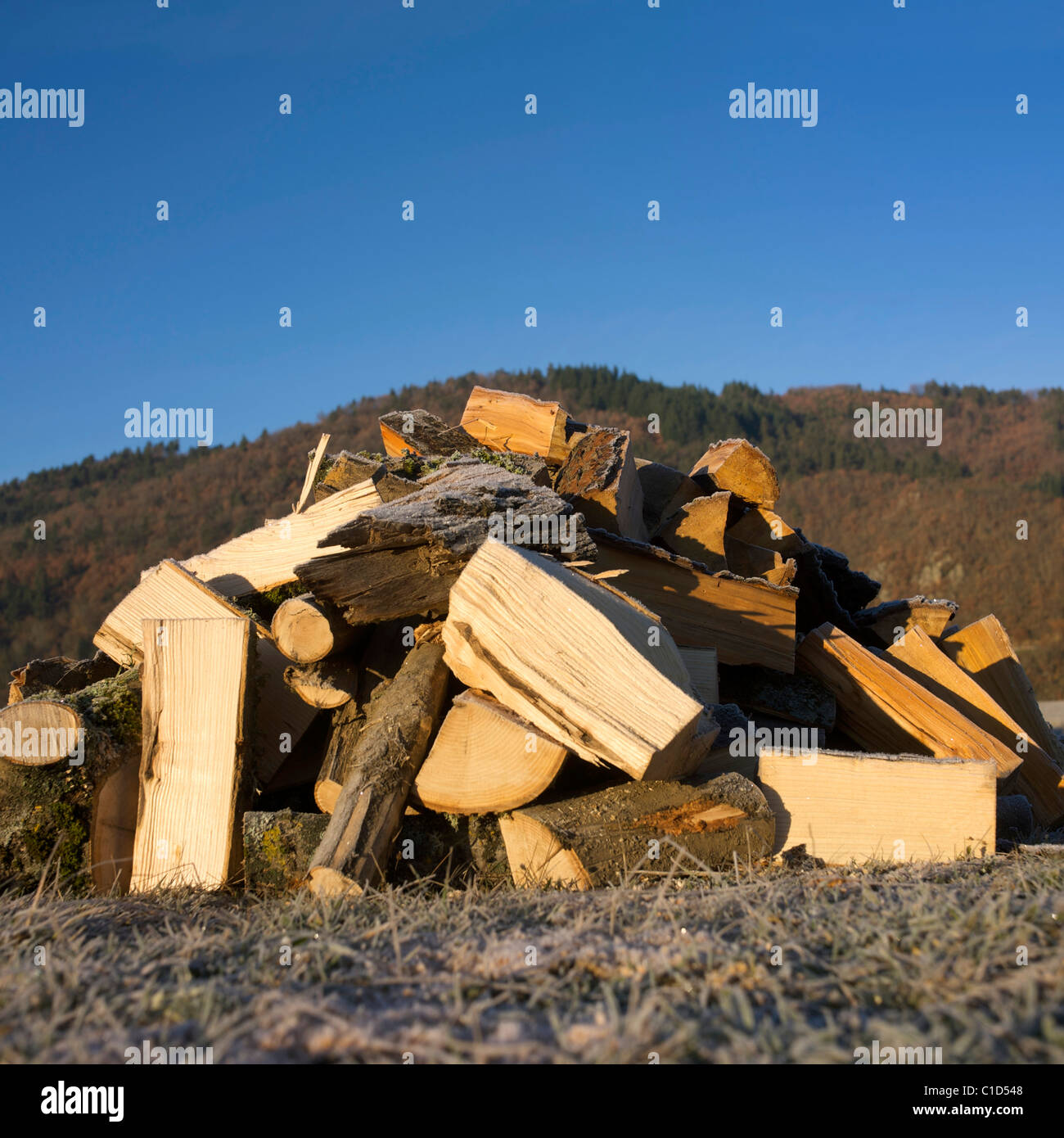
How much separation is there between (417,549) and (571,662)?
789mm

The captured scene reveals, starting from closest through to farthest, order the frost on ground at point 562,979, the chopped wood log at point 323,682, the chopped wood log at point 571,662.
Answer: the frost on ground at point 562,979 < the chopped wood log at point 571,662 < the chopped wood log at point 323,682

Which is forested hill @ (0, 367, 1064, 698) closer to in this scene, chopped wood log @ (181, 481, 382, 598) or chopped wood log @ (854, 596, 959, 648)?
chopped wood log @ (854, 596, 959, 648)

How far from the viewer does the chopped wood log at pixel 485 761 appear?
100 inches

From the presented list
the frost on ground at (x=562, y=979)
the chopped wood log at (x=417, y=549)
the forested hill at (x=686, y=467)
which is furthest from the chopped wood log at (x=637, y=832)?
the forested hill at (x=686, y=467)

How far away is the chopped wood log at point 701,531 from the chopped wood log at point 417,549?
136 cm

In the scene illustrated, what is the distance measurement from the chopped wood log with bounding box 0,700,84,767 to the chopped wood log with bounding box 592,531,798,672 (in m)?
2.32

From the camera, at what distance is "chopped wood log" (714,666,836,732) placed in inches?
146

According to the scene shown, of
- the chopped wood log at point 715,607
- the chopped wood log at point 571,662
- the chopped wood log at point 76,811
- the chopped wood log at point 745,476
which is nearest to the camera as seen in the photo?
the chopped wood log at point 571,662

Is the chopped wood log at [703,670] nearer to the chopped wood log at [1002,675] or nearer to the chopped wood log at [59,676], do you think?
the chopped wood log at [1002,675]

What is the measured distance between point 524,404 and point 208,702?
299 cm
